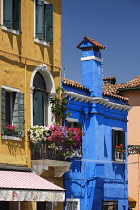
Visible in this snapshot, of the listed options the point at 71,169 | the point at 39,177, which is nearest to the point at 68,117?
the point at 71,169

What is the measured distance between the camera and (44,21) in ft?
97.6

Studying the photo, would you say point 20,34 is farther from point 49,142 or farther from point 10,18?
point 49,142

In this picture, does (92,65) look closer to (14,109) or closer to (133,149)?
(133,149)

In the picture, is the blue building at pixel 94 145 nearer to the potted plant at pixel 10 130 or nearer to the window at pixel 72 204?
the window at pixel 72 204

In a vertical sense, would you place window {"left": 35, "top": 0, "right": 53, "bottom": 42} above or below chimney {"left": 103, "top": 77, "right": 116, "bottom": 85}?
above

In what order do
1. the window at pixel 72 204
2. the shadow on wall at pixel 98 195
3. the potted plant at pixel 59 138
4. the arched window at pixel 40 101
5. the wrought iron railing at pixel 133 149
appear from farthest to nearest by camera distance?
the wrought iron railing at pixel 133 149 < the shadow on wall at pixel 98 195 < the window at pixel 72 204 < the arched window at pixel 40 101 < the potted plant at pixel 59 138

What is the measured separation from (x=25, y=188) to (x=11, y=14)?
6.42m

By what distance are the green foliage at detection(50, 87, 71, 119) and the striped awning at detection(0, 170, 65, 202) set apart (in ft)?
10.7

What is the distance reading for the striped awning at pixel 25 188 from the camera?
24656 mm

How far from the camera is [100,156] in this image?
32688 millimetres

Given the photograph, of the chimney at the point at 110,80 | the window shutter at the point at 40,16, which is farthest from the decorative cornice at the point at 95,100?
the chimney at the point at 110,80

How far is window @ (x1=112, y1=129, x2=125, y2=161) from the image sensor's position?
113ft

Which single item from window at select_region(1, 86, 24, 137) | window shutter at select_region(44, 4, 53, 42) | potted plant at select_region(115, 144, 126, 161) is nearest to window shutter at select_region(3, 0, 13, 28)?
window at select_region(1, 86, 24, 137)

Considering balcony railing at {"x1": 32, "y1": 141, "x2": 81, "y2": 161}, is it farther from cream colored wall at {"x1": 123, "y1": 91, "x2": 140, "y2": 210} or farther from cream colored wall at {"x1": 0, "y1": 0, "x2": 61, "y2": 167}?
cream colored wall at {"x1": 123, "y1": 91, "x2": 140, "y2": 210}
